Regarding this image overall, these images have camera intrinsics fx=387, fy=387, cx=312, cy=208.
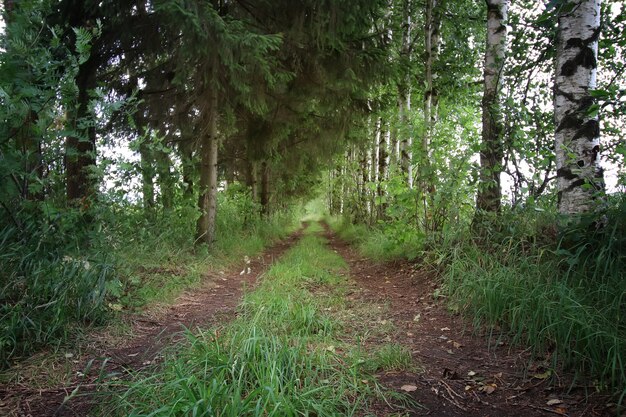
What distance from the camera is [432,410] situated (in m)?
2.46

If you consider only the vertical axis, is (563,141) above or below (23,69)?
below

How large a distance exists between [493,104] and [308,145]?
216 inches

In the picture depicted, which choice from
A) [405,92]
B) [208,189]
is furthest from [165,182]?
[405,92]

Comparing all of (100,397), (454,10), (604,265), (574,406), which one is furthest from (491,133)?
(454,10)

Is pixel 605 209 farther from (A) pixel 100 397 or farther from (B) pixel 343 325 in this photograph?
(A) pixel 100 397

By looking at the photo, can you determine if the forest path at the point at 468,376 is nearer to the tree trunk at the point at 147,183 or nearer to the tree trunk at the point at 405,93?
the tree trunk at the point at 147,183

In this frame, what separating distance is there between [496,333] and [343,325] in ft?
4.76

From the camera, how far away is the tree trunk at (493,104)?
5.32m

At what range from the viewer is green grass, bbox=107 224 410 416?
215 centimetres

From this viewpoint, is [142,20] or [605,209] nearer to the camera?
[605,209]

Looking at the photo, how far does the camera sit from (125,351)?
3.29 metres

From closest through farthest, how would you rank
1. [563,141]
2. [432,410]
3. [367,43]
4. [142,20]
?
[432,410], [563,141], [142,20], [367,43]

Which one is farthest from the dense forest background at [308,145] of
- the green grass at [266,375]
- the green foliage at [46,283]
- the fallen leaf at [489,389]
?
the green grass at [266,375]

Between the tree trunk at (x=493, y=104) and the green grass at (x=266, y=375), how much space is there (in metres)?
3.13
